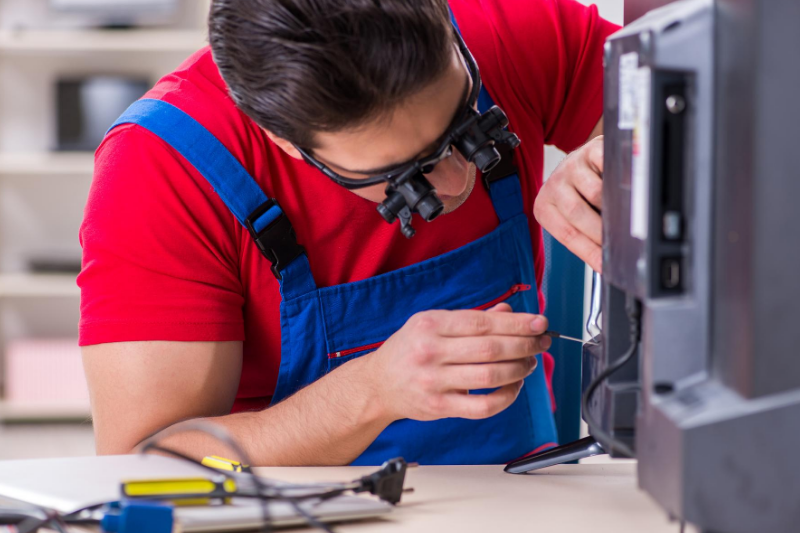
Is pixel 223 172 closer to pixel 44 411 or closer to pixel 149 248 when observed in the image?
pixel 149 248

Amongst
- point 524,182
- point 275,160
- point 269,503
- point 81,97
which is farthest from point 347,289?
point 81,97

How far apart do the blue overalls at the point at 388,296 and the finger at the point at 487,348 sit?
281mm

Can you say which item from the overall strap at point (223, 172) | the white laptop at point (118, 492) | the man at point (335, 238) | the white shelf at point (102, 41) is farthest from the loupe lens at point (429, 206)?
the white shelf at point (102, 41)

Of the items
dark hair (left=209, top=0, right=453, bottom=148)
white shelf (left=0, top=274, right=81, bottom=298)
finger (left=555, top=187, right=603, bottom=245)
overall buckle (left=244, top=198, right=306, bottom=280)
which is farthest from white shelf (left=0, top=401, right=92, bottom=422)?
finger (left=555, top=187, right=603, bottom=245)

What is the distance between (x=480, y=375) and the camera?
905 millimetres

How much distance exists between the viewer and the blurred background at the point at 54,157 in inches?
120

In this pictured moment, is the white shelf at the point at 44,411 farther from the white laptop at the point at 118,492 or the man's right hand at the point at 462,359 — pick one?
the man's right hand at the point at 462,359

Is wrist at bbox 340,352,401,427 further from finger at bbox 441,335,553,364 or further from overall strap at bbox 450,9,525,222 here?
overall strap at bbox 450,9,525,222

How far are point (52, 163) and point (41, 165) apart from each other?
0.14 feet

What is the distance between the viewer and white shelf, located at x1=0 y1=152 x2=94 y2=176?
3.05 meters

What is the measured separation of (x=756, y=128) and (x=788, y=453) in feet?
0.76

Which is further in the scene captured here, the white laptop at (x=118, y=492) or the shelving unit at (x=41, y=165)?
the shelving unit at (x=41, y=165)

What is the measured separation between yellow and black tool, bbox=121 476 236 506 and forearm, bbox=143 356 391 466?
30 centimetres

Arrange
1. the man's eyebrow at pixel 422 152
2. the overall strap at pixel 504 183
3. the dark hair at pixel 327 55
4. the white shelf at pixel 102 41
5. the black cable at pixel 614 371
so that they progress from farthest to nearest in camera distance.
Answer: the white shelf at pixel 102 41
the overall strap at pixel 504 183
the man's eyebrow at pixel 422 152
the dark hair at pixel 327 55
the black cable at pixel 614 371
